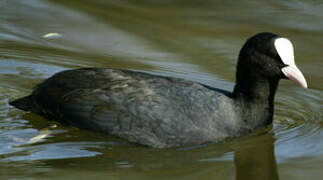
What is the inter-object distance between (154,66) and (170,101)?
6.84 feet

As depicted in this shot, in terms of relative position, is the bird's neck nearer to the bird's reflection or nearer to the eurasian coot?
the eurasian coot

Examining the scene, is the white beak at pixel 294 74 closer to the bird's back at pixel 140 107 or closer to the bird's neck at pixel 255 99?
the bird's neck at pixel 255 99

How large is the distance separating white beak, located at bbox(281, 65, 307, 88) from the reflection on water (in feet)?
1.78

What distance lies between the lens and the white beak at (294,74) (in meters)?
5.65

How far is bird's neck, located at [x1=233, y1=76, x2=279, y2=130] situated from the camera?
5863 mm

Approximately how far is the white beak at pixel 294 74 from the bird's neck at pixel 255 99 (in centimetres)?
21

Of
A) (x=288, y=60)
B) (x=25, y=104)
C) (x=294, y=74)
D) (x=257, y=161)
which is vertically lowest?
(x=257, y=161)

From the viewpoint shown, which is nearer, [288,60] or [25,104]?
[288,60]

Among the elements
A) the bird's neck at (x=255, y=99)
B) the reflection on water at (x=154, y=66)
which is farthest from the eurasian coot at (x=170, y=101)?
the reflection on water at (x=154, y=66)

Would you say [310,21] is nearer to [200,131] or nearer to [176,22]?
[176,22]

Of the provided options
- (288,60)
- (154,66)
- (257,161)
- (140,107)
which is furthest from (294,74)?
(154,66)

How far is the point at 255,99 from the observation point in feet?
19.3

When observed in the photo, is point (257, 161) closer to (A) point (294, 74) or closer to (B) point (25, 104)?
(A) point (294, 74)

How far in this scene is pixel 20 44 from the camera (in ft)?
26.8
